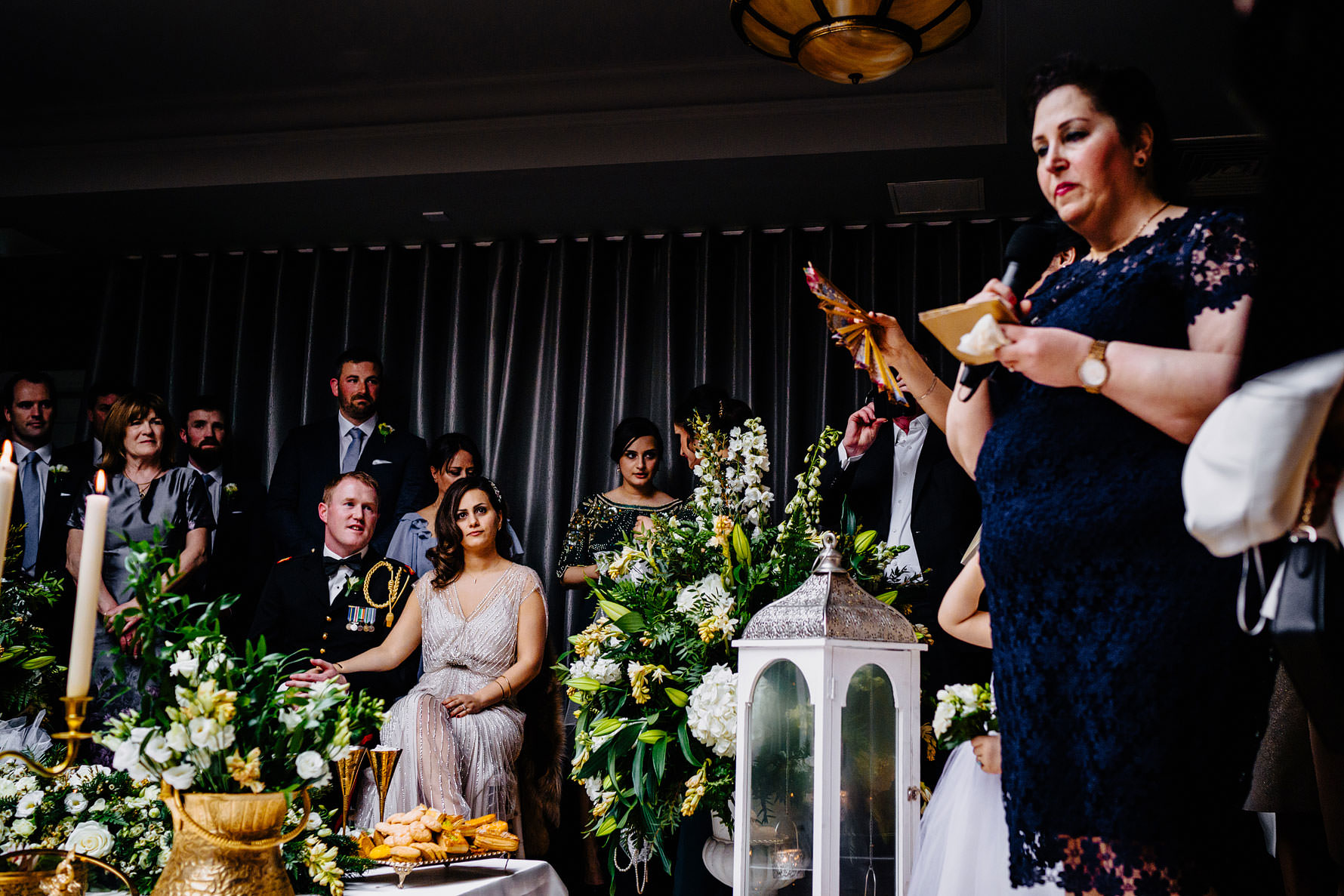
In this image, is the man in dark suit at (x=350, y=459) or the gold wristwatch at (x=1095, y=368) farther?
the man in dark suit at (x=350, y=459)

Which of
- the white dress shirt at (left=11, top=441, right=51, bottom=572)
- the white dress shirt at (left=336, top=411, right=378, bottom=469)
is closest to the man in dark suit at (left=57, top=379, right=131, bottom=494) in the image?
the white dress shirt at (left=11, top=441, right=51, bottom=572)

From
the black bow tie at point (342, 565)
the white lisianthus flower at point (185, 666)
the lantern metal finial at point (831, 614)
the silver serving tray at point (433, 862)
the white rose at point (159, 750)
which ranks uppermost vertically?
the black bow tie at point (342, 565)

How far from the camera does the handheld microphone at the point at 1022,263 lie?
4.89 feet

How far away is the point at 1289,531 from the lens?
41.6 inches

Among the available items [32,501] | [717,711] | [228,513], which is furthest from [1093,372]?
[32,501]

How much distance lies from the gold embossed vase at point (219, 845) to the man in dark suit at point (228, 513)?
4217mm

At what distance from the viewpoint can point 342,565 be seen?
13.9 ft

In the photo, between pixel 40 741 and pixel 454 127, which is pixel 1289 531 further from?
pixel 454 127

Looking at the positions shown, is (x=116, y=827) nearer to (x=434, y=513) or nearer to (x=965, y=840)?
(x=965, y=840)

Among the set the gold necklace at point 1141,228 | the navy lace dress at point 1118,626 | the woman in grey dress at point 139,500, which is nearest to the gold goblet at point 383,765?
the navy lace dress at point 1118,626

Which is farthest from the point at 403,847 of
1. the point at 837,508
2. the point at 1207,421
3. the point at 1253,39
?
the point at 837,508

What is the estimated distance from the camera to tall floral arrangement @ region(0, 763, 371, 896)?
183cm

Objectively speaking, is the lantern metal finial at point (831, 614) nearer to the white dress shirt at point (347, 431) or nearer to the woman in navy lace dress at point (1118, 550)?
the woman in navy lace dress at point (1118, 550)

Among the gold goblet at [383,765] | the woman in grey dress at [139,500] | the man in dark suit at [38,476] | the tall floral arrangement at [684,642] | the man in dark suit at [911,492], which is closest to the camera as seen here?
the gold goblet at [383,765]
